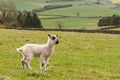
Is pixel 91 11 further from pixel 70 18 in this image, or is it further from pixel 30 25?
pixel 30 25

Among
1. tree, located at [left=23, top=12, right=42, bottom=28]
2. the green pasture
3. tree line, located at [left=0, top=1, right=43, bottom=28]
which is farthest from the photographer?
the green pasture

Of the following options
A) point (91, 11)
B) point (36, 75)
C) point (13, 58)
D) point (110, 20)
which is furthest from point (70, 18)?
point (36, 75)

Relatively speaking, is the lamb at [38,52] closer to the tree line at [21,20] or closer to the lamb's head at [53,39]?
the lamb's head at [53,39]

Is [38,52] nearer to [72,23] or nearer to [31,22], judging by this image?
[31,22]

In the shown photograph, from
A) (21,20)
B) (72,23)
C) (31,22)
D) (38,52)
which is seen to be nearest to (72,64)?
(38,52)

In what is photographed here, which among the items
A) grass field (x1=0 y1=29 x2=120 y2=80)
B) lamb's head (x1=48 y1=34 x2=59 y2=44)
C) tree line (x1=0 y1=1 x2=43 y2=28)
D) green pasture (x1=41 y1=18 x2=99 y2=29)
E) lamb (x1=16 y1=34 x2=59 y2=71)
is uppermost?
lamb's head (x1=48 y1=34 x2=59 y2=44)

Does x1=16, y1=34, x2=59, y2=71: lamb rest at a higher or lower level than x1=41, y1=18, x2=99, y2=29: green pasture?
higher

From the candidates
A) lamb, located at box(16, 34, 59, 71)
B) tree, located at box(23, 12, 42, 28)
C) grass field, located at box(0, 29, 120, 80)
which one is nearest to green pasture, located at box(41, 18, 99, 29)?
tree, located at box(23, 12, 42, 28)

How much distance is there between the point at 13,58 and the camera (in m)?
23.5

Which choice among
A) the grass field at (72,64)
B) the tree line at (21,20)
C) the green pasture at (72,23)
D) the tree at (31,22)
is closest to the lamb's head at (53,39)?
the grass field at (72,64)

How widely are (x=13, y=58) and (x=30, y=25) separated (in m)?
61.2

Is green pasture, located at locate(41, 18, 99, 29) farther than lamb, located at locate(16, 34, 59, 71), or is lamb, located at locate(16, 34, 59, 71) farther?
green pasture, located at locate(41, 18, 99, 29)

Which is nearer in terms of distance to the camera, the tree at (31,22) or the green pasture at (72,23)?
the tree at (31,22)

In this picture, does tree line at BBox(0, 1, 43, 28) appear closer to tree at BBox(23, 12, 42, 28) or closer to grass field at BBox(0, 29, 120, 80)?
tree at BBox(23, 12, 42, 28)
